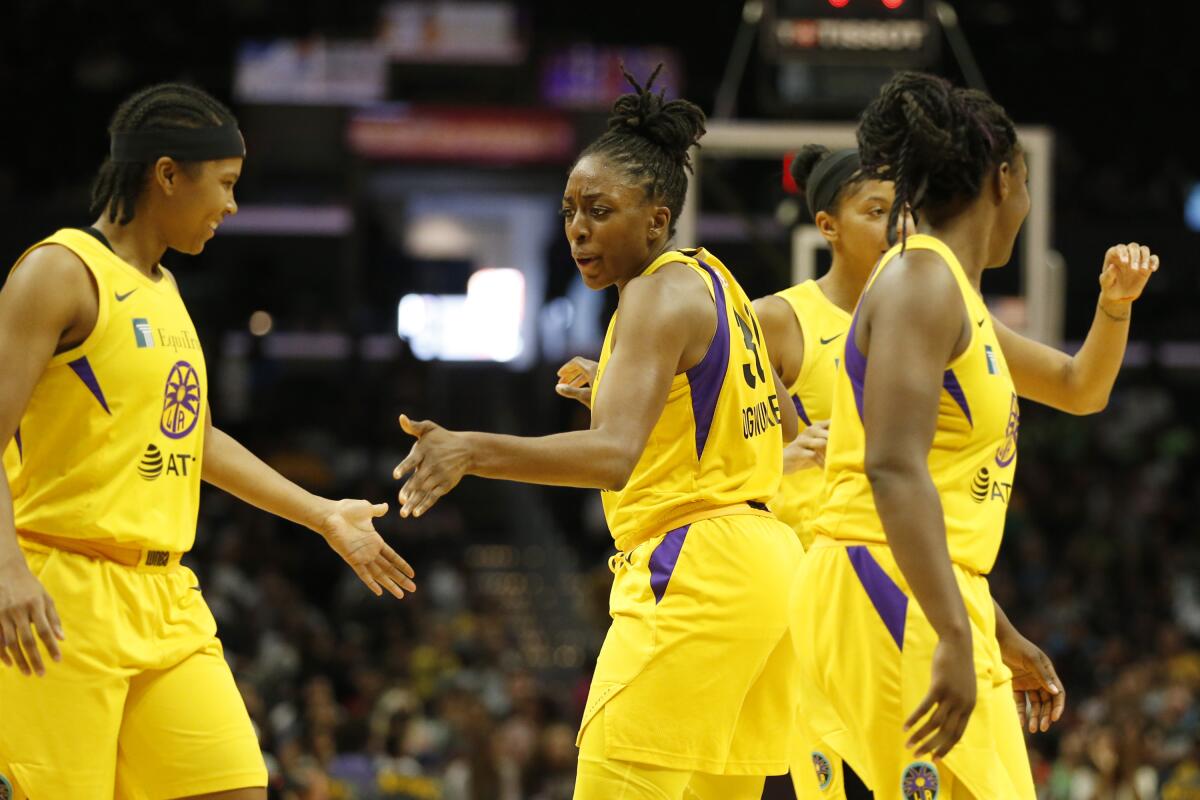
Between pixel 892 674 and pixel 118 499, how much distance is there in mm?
1816

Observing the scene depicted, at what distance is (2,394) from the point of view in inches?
144

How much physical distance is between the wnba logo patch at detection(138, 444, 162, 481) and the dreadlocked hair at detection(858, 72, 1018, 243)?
179cm

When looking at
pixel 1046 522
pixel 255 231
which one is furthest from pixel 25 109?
pixel 1046 522

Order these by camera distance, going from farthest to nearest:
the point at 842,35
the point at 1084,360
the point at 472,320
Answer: the point at 472,320, the point at 842,35, the point at 1084,360

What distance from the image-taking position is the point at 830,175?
195 inches

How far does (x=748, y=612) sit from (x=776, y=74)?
6.61 metres

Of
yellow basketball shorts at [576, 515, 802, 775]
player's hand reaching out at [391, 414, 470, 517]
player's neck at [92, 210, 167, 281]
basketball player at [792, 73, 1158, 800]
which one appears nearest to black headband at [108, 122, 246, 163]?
player's neck at [92, 210, 167, 281]

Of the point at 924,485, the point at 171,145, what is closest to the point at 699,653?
the point at 924,485

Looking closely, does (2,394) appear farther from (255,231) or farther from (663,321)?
→ (255,231)

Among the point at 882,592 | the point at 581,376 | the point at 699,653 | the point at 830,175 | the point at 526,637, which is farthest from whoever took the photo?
the point at 526,637

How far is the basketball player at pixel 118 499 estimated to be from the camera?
374 cm

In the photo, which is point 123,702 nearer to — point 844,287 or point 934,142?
point 934,142

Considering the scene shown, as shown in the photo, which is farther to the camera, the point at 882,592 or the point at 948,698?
the point at 882,592

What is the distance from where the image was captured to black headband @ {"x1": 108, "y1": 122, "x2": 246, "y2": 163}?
13.4 ft
